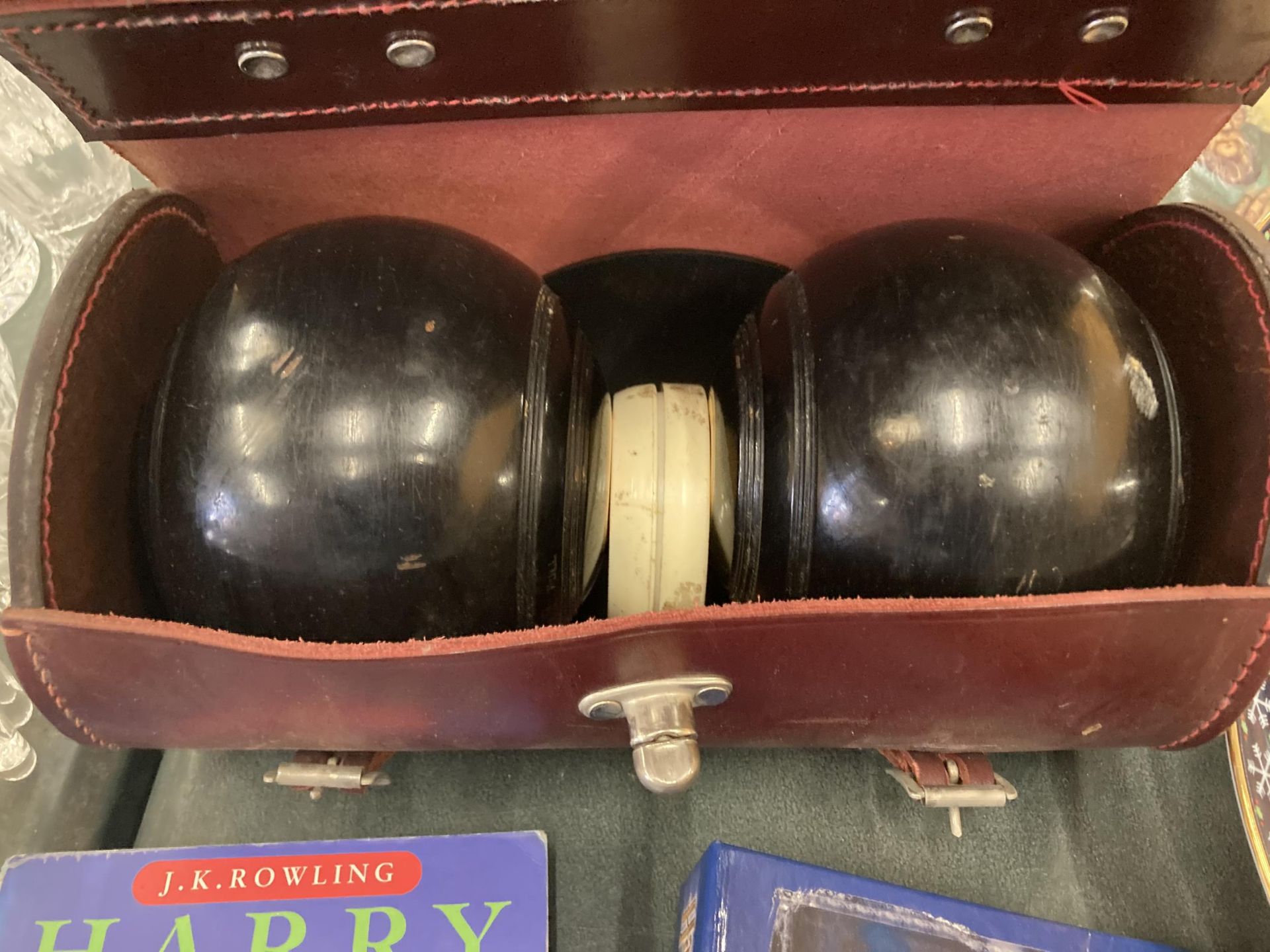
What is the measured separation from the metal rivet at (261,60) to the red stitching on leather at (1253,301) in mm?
710

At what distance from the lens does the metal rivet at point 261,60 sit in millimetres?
633

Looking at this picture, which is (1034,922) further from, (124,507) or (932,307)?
(124,507)

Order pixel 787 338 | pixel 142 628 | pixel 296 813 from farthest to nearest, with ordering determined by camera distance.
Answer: pixel 296 813, pixel 787 338, pixel 142 628

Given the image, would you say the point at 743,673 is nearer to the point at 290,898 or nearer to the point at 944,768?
the point at 944,768

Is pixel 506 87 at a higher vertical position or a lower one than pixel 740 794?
higher

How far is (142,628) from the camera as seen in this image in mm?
572

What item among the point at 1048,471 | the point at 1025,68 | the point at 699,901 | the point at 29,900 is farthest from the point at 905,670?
the point at 29,900

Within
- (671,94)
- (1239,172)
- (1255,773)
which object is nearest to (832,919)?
(1255,773)

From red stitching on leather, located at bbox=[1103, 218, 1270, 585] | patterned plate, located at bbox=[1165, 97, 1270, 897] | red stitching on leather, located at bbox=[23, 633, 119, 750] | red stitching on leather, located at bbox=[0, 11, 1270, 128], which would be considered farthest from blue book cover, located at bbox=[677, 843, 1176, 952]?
patterned plate, located at bbox=[1165, 97, 1270, 897]

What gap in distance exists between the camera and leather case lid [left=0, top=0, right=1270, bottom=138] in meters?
0.62

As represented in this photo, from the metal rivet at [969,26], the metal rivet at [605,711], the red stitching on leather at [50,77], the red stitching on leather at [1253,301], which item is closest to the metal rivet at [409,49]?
the red stitching on leather at [50,77]

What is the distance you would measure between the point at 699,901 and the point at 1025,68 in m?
0.70

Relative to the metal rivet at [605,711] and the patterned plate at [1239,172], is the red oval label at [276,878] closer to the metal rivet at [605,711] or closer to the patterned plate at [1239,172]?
the metal rivet at [605,711]

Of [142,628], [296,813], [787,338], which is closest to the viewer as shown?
[142,628]
